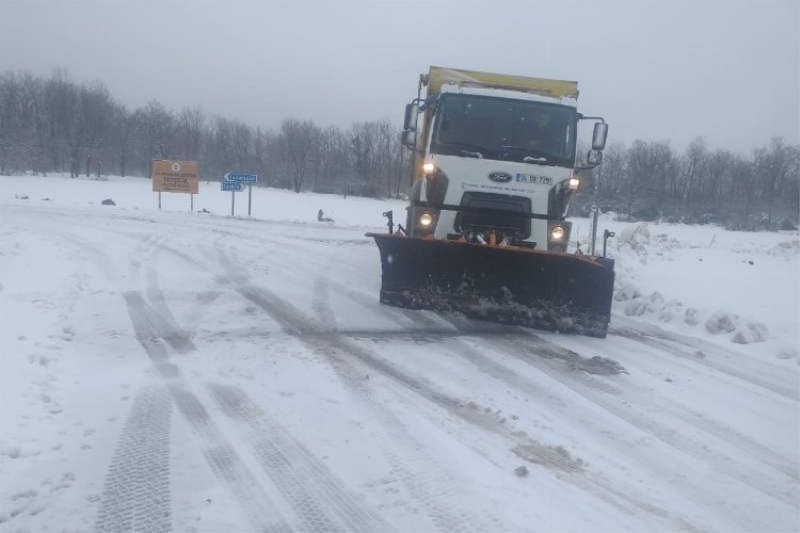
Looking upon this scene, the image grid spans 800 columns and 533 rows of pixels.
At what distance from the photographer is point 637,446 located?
4.90 metres

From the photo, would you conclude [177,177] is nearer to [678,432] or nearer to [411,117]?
[411,117]

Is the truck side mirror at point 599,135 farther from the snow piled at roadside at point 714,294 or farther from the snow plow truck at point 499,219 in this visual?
the snow piled at roadside at point 714,294

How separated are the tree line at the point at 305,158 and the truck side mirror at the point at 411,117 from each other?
3468cm

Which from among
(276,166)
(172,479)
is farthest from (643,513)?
(276,166)

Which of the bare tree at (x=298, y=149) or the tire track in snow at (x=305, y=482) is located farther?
the bare tree at (x=298, y=149)

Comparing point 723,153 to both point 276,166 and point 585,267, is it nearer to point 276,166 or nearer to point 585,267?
point 276,166

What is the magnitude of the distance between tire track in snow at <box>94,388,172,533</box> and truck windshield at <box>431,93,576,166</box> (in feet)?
19.4

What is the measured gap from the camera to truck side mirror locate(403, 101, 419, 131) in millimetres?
10258

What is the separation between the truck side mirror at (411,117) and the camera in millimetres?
10258

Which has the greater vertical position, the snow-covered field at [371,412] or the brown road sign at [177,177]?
the brown road sign at [177,177]

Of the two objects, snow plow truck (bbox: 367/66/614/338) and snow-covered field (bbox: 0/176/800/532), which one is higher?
snow plow truck (bbox: 367/66/614/338)

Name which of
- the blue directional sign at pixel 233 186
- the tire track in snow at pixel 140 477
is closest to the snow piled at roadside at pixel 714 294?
the tire track in snow at pixel 140 477

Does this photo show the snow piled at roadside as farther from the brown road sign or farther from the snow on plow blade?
the brown road sign

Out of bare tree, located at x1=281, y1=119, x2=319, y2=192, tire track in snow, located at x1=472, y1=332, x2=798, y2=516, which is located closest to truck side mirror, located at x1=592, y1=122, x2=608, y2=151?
tire track in snow, located at x1=472, y1=332, x2=798, y2=516
